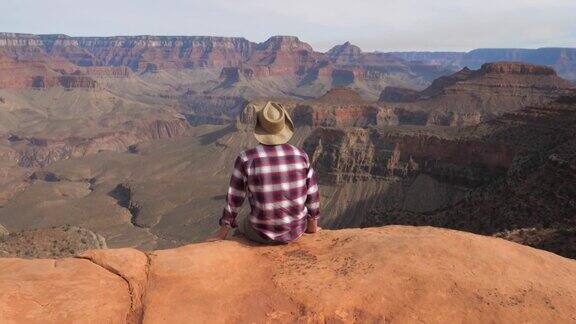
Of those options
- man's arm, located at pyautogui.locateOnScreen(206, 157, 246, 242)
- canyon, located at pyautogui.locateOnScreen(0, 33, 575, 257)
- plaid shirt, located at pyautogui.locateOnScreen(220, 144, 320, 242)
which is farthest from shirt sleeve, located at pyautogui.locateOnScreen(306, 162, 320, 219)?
canyon, located at pyautogui.locateOnScreen(0, 33, 575, 257)

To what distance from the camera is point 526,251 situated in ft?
29.6

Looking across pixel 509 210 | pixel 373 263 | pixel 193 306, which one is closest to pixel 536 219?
pixel 509 210

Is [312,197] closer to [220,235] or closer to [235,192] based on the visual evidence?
[235,192]

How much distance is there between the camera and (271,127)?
28.2 feet

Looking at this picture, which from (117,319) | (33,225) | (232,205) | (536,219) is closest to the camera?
(117,319)

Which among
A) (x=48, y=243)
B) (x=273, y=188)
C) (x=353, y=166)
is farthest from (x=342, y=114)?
(x=273, y=188)

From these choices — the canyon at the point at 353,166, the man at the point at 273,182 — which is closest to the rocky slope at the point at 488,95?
the canyon at the point at 353,166

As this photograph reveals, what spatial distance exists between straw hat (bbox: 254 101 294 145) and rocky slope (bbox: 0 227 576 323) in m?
2.04

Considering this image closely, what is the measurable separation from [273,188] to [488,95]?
139547 mm

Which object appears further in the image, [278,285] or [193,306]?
[278,285]

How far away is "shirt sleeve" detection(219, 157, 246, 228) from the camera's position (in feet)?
28.5

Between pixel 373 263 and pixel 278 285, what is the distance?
1.67 metres

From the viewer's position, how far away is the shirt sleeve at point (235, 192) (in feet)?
28.5

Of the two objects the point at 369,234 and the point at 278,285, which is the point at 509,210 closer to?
the point at 369,234
